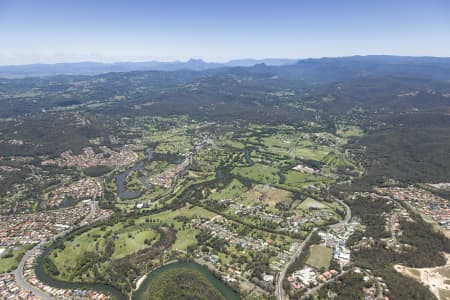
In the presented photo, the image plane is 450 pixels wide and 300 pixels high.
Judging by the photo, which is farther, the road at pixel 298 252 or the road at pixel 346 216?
the road at pixel 346 216

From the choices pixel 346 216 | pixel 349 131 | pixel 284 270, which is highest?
pixel 284 270

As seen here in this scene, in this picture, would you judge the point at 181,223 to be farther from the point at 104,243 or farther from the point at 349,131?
the point at 349,131

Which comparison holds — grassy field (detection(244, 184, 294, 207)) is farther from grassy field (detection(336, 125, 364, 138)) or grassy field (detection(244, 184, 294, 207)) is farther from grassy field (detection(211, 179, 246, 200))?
grassy field (detection(336, 125, 364, 138))

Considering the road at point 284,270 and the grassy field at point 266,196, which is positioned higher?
the road at point 284,270

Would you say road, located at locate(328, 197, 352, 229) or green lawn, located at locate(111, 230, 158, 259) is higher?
green lawn, located at locate(111, 230, 158, 259)

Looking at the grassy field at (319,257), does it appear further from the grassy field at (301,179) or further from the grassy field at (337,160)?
the grassy field at (337,160)

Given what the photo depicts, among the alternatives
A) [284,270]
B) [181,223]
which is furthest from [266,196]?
[284,270]

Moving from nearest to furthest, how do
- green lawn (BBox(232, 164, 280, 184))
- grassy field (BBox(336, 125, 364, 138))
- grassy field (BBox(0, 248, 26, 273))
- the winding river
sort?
1. the winding river
2. grassy field (BBox(0, 248, 26, 273))
3. green lawn (BBox(232, 164, 280, 184))
4. grassy field (BBox(336, 125, 364, 138))

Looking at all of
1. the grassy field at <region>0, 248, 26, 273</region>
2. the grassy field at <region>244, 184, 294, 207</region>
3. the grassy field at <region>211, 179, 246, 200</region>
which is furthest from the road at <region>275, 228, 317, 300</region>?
the grassy field at <region>0, 248, 26, 273</region>

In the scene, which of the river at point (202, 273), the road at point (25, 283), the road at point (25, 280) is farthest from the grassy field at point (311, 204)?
the road at point (25, 283)

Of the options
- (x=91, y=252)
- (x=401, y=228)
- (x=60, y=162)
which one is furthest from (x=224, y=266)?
(x=60, y=162)
